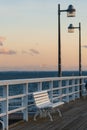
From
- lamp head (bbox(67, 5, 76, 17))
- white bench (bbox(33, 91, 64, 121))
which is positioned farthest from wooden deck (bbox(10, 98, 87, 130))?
lamp head (bbox(67, 5, 76, 17))

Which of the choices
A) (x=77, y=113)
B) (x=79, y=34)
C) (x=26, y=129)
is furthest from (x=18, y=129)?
(x=79, y=34)

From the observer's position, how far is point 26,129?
1351cm

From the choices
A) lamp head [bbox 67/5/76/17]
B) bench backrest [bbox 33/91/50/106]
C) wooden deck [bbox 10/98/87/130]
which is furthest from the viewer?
lamp head [bbox 67/5/76/17]

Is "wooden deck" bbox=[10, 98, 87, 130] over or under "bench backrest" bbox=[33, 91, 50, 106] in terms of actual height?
under

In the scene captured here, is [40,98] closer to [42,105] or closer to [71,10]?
[42,105]

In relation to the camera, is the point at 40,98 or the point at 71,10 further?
the point at 71,10

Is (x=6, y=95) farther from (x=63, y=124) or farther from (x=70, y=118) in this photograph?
(x=70, y=118)

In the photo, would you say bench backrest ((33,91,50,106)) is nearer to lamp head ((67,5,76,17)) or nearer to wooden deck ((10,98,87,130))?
wooden deck ((10,98,87,130))

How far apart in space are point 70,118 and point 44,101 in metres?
0.94

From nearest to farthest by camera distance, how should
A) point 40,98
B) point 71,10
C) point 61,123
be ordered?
point 61,123 → point 40,98 → point 71,10

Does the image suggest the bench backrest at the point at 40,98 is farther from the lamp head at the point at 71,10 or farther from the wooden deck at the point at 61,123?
the lamp head at the point at 71,10

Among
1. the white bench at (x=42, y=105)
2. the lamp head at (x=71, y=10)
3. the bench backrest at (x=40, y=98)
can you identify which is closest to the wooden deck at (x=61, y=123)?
the white bench at (x=42, y=105)

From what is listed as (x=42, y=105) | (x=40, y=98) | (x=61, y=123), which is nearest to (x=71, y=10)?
(x=40, y=98)

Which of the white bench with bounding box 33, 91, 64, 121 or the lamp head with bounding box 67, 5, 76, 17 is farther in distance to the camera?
the lamp head with bounding box 67, 5, 76, 17
